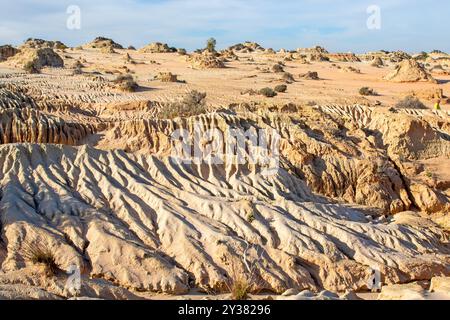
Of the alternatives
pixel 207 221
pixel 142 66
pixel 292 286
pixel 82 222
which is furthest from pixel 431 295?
pixel 142 66

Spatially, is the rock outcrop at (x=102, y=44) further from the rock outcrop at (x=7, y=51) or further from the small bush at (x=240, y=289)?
the small bush at (x=240, y=289)

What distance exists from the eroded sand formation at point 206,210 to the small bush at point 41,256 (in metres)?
0.09

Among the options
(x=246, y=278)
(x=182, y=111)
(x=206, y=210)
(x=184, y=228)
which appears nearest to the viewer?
(x=246, y=278)

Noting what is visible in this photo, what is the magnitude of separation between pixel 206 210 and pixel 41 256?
10.5 feet

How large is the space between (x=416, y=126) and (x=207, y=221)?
8.87 meters

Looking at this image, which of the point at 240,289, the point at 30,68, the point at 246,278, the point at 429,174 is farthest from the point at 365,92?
the point at 240,289

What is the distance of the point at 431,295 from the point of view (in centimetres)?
634

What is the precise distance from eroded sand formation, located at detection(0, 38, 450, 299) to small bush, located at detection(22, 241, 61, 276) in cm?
9

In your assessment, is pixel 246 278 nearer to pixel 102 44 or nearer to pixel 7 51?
pixel 7 51

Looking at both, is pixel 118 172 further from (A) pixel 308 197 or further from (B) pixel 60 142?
(A) pixel 308 197

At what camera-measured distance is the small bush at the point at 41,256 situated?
824 cm

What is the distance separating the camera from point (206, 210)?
1065 centimetres

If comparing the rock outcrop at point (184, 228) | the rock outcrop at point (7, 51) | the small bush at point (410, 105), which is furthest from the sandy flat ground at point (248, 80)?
the rock outcrop at point (184, 228)

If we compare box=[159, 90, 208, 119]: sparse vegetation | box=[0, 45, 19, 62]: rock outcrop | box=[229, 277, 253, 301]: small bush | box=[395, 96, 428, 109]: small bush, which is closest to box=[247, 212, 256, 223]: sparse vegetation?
box=[229, 277, 253, 301]: small bush
